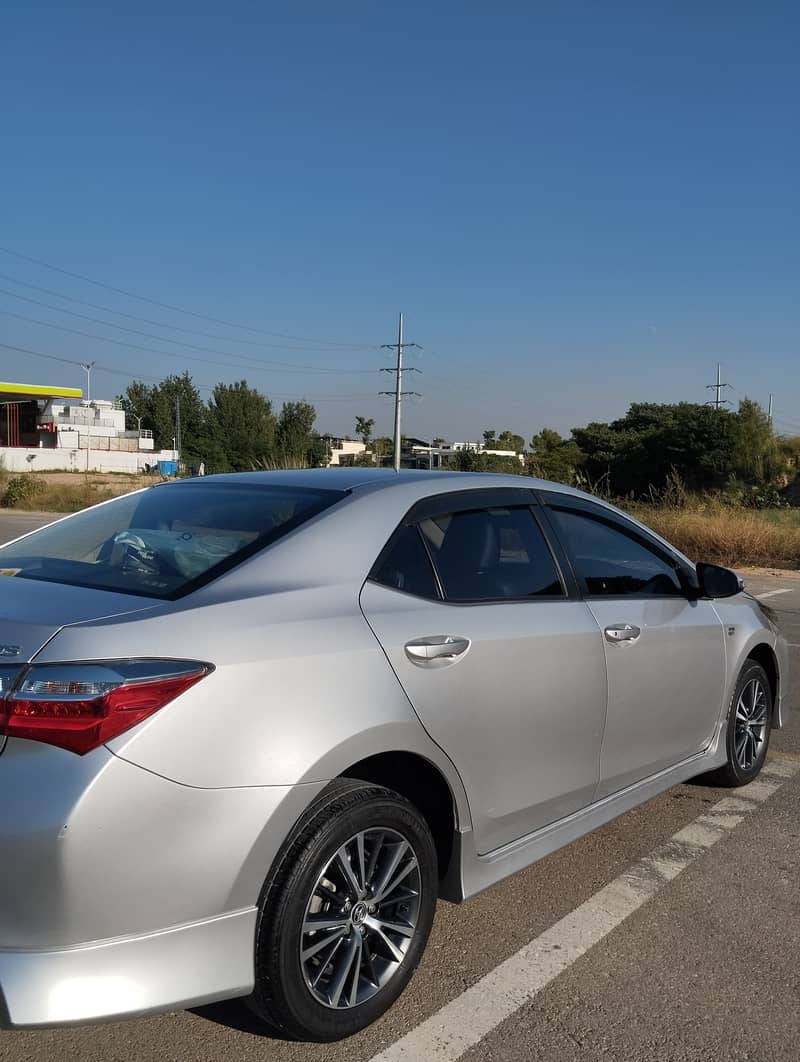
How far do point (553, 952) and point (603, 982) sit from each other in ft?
0.73

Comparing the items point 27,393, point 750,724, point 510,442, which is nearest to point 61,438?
point 27,393

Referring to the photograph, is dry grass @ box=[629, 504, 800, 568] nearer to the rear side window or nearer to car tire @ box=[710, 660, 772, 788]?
car tire @ box=[710, 660, 772, 788]

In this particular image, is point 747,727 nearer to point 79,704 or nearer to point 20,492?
point 79,704

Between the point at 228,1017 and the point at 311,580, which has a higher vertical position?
the point at 311,580

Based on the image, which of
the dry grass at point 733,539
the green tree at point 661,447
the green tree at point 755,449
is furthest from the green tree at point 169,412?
the dry grass at point 733,539

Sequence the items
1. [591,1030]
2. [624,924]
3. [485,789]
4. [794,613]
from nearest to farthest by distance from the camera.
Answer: [591,1030], [485,789], [624,924], [794,613]

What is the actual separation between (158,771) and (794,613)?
10292 mm

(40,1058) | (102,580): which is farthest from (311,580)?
(40,1058)

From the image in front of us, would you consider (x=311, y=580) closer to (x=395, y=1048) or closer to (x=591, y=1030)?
(x=395, y=1048)

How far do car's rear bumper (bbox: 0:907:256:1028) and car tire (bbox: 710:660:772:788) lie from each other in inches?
115

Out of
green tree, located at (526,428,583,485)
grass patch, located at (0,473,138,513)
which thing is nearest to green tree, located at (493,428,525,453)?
green tree, located at (526,428,583,485)

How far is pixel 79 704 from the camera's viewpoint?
2203mm

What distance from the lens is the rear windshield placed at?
277 cm

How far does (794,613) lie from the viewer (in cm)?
1115
